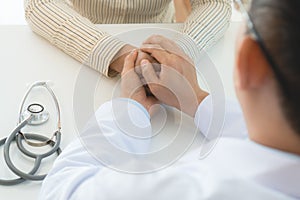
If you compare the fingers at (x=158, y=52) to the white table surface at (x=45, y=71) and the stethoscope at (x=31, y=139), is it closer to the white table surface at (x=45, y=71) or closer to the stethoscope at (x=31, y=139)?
the white table surface at (x=45, y=71)

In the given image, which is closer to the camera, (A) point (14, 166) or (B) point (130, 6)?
(A) point (14, 166)

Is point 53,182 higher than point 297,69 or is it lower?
lower

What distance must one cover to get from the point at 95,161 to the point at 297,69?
384 mm

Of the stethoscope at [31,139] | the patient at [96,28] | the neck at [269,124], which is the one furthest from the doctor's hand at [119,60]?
the neck at [269,124]

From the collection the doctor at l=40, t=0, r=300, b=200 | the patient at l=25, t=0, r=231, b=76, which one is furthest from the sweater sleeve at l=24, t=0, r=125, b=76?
the doctor at l=40, t=0, r=300, b=200

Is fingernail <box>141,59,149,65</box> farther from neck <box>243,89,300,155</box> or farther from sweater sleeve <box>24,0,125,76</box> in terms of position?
neck <box>243,89,300,155</box>

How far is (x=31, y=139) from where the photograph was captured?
0.79m

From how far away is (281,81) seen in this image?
44 centimetres

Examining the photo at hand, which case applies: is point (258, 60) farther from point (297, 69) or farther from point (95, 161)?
point (95, 161)

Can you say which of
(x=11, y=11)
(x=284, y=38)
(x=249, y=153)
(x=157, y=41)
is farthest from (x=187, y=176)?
(x=11, y=11)

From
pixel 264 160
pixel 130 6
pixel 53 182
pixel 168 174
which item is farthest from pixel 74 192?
pixel 130 6

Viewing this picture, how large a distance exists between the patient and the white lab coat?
27 centimetres

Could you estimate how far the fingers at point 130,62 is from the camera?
0.92 metres

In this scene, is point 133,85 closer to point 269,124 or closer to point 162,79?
point 162,79
